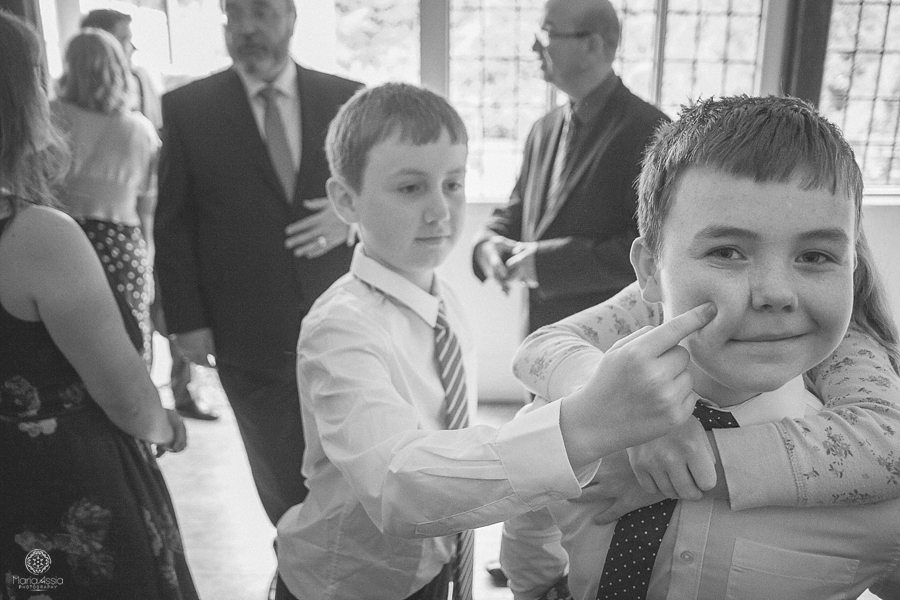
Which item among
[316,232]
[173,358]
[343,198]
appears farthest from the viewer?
[173,358]

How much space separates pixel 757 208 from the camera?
72 cm

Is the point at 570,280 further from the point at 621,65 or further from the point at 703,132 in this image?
the point at 621,65

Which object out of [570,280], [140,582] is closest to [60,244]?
[140,582]

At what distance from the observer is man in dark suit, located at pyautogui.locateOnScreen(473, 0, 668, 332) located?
2.20 metres

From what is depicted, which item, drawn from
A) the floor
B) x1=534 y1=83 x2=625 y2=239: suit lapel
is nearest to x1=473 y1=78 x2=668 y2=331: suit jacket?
x1=534 y1=83 x2=625 y2=239: suit lapel

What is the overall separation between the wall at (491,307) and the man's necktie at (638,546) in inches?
135

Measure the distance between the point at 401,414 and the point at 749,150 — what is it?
54 cm

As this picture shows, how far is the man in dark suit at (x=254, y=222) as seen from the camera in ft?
7.01

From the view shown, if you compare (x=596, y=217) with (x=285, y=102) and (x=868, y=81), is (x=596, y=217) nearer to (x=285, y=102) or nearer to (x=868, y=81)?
(x=285, y=102)

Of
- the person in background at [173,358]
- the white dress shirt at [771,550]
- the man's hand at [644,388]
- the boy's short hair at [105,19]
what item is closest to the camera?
the man's hand at [644,388]

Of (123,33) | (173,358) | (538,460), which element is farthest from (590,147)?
(173,358)

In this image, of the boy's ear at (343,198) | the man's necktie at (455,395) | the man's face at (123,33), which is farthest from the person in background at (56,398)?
the man's face at (123,33)

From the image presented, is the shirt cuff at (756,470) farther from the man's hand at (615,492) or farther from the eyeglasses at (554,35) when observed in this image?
the eyeglasses at (554,35)

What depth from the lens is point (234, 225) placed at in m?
2.16
